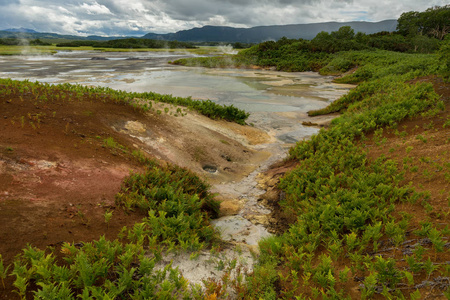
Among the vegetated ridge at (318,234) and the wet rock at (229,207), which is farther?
the wet rock at (229,207)

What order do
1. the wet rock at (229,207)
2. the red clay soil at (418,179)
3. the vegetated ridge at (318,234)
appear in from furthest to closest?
the wet rock at (229,207) < the red clay soil at (418,179) < the vegetated ridge at (318,234)

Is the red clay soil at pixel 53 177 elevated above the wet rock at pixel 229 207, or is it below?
above

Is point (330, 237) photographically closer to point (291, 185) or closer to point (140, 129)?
point (291, 185)

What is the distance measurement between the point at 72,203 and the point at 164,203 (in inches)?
93.0

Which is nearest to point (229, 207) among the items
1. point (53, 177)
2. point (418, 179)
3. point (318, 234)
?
point (318, 234)

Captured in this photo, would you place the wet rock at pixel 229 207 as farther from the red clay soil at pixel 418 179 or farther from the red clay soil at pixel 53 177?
the red clay soil at pixel 53 177

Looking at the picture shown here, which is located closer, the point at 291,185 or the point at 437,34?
the point at 291,185

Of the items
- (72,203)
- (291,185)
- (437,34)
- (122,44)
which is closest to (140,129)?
(72,203)

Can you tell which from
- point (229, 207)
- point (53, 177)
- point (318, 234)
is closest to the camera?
point (318, 234)

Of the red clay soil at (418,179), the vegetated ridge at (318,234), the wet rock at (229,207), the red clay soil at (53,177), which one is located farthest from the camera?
the wet rock at (229,207)

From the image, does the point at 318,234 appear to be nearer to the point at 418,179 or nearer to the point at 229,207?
the point at 418,179

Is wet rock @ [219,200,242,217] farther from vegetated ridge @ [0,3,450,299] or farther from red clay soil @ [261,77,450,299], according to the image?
red clay soil @ [261,77,450,299]

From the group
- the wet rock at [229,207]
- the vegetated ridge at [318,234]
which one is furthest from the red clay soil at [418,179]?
the wet rock at [229,207]

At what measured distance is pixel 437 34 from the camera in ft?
275
